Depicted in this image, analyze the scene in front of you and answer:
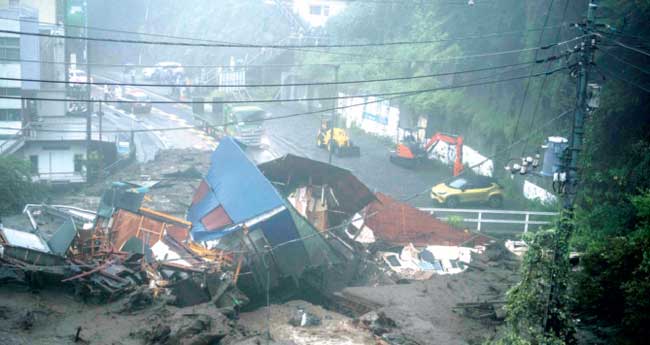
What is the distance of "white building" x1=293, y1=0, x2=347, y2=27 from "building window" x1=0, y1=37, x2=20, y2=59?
28508 millimetres

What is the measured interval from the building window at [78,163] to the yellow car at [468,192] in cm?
1709

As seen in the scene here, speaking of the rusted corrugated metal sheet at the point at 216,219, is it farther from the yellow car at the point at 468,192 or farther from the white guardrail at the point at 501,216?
the yellow car at the point at 468,192

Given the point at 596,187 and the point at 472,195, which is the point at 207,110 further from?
the point at 596,187

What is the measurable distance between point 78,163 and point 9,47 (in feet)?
20.8

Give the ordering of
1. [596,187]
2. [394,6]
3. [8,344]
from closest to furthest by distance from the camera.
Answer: [8,344], [596,187], [394,6]

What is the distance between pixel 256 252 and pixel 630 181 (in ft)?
40.4

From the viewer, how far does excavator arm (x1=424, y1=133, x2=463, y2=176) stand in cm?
2814

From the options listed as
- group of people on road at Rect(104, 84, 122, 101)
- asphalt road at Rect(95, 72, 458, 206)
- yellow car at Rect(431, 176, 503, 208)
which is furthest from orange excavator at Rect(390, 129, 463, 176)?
group of people on road at Rect(104, 84, 122, 101)

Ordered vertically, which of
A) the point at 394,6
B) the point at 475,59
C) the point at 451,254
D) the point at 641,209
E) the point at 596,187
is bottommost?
the point at 451,254

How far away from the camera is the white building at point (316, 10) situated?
176 ft

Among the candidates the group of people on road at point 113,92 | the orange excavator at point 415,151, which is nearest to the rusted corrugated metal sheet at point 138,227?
the orange excavator at point 415,151

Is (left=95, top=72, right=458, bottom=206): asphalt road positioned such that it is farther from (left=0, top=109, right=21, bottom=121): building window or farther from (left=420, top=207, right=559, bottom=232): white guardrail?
(left=0, top=109, right=21, bottom=121): building window

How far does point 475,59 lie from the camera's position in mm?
32000

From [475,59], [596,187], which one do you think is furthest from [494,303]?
[475,59]
